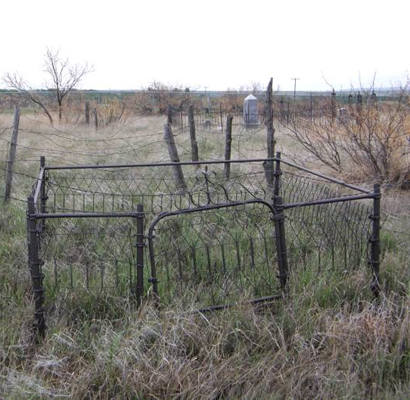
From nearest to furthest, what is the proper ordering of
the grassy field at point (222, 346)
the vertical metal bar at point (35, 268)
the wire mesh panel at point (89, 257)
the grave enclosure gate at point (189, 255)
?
the grassy field at point (222, 346)
the vertical metal bar at point (35, 268)
the grave enclosure gate at point (189, 255)
the wire mesh panel at point (89, 257)

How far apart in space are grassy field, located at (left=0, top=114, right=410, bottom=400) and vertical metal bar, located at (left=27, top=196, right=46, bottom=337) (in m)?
0.09

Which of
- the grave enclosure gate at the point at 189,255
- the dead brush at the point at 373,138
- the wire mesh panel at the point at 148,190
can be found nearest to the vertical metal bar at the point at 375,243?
the grave enclosure gate at the point at 189,255

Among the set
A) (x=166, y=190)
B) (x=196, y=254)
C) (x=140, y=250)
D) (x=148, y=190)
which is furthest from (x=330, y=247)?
(x=166, y=190)

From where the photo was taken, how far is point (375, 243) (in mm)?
3340

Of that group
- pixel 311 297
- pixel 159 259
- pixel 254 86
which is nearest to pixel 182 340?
pixel 311 297

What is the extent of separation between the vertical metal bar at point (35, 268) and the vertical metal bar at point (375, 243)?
2.17 metres

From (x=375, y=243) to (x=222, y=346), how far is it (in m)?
1.32

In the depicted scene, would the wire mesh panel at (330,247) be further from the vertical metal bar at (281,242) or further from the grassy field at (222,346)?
the vertical metal bar at (281,242)

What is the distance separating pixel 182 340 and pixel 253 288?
752 mm

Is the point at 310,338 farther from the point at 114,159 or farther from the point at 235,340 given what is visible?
the point at 114,159

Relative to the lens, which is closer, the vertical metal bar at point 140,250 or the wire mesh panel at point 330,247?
the vertical metal bar at point 140,250

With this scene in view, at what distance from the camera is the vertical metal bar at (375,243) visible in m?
3.28

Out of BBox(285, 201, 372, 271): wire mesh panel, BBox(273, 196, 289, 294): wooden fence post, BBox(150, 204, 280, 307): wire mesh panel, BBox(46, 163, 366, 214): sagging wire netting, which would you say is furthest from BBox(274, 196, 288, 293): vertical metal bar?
BBox(46, 163, 366, 214): sagging wire netting

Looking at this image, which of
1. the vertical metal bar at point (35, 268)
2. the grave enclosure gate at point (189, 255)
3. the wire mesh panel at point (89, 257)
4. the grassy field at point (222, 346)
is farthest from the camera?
the wire mesh panel at point (89, 257)
